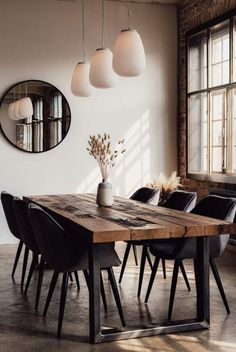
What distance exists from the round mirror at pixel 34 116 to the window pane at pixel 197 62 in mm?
1921

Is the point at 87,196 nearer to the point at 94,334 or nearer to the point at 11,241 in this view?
the point at 11,241

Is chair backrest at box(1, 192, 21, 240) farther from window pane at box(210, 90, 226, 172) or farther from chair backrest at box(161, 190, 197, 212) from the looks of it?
window pane at box(210, 90, 226, 172)

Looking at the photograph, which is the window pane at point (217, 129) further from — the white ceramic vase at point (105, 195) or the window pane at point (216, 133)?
the white ceramic vase at point (105, 195)

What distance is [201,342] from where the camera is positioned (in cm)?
367

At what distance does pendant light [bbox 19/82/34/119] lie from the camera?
7.59 m

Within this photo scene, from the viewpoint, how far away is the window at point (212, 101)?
7.02 metres

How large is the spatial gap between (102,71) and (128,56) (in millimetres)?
574

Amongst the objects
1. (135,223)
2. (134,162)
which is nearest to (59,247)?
(135,223)

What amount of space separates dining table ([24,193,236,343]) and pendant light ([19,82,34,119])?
335 centimetres

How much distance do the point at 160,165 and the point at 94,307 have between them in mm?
4987

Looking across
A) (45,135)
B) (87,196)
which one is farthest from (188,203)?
(45,135)

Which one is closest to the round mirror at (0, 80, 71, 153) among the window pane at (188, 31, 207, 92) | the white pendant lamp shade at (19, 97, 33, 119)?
the white pendant lamp shade at (19, 97, 33, 119)

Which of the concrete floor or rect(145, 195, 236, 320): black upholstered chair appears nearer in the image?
the concrete floor

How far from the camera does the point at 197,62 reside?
7914mm
